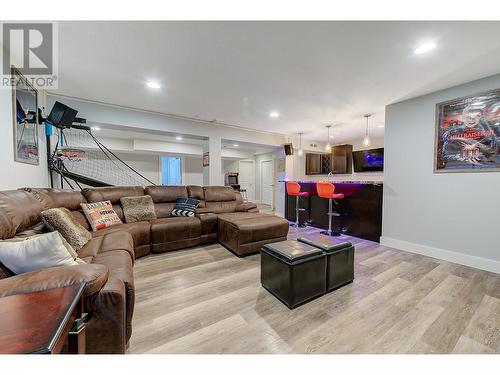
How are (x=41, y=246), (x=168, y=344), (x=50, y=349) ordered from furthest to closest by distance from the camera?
(x=168, y=344) < (x=41, y=246) < (x=50, y=349)

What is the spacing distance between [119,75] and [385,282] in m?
3.92

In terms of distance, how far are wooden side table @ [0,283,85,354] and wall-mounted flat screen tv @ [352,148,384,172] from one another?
6.64 metres

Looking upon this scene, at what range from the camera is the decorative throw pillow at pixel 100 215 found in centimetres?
262

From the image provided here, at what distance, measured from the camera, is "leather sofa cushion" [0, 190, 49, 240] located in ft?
4.64

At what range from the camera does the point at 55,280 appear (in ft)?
3.17

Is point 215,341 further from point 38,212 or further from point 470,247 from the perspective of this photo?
point 470,247

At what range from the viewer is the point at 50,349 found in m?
0.54

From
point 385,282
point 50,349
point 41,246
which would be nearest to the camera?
point 50,349

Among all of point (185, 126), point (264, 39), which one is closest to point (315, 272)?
point (264, 39)

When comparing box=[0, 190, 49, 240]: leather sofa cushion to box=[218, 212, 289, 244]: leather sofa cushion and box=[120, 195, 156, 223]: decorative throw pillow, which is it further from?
box=[218, 212, 289, 244]: leather sofa cushion

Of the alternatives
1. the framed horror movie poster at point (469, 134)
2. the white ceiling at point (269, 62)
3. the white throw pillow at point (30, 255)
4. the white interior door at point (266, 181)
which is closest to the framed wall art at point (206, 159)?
the white ceiling at point (269, 62)

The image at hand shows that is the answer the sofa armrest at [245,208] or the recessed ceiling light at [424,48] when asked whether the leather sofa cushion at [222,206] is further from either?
the recessed ceiling light at [424,48]

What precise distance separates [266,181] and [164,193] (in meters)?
5.58

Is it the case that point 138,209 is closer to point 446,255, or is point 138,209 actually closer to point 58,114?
point 58,114
